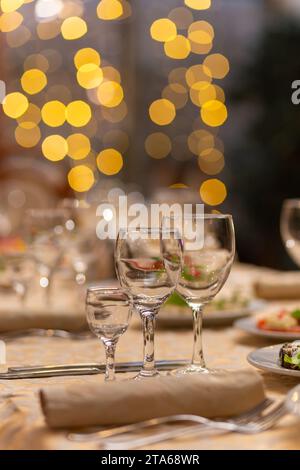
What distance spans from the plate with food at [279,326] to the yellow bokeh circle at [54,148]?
4.39 meters

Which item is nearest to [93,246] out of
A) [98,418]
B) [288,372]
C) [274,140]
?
[288,372]

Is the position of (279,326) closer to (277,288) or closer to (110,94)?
(277,288)

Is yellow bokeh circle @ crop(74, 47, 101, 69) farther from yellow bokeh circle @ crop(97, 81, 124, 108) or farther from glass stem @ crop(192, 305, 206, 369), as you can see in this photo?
glass stem @ crop(192, 305, 206, 369)

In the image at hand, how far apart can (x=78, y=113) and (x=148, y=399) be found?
16.6 ft

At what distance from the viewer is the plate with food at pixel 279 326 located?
127 centimetres

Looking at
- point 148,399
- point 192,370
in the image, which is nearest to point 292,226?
point 192,370

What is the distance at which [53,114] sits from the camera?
5.66 metres

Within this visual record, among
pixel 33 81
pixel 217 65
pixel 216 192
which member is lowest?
pixel 216 192

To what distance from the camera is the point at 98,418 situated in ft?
2.59

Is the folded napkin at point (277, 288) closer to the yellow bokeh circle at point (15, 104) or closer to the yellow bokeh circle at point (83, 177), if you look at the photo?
A: the yellow bokeh circle at point (83, 177)

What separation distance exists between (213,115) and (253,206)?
700 millimetres

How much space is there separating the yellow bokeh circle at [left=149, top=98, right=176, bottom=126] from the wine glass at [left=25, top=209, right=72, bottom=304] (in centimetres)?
396

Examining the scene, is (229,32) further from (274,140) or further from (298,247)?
(298,247)

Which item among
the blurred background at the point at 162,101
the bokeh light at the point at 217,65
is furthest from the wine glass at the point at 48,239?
the bokeh light at the point at 217,65
